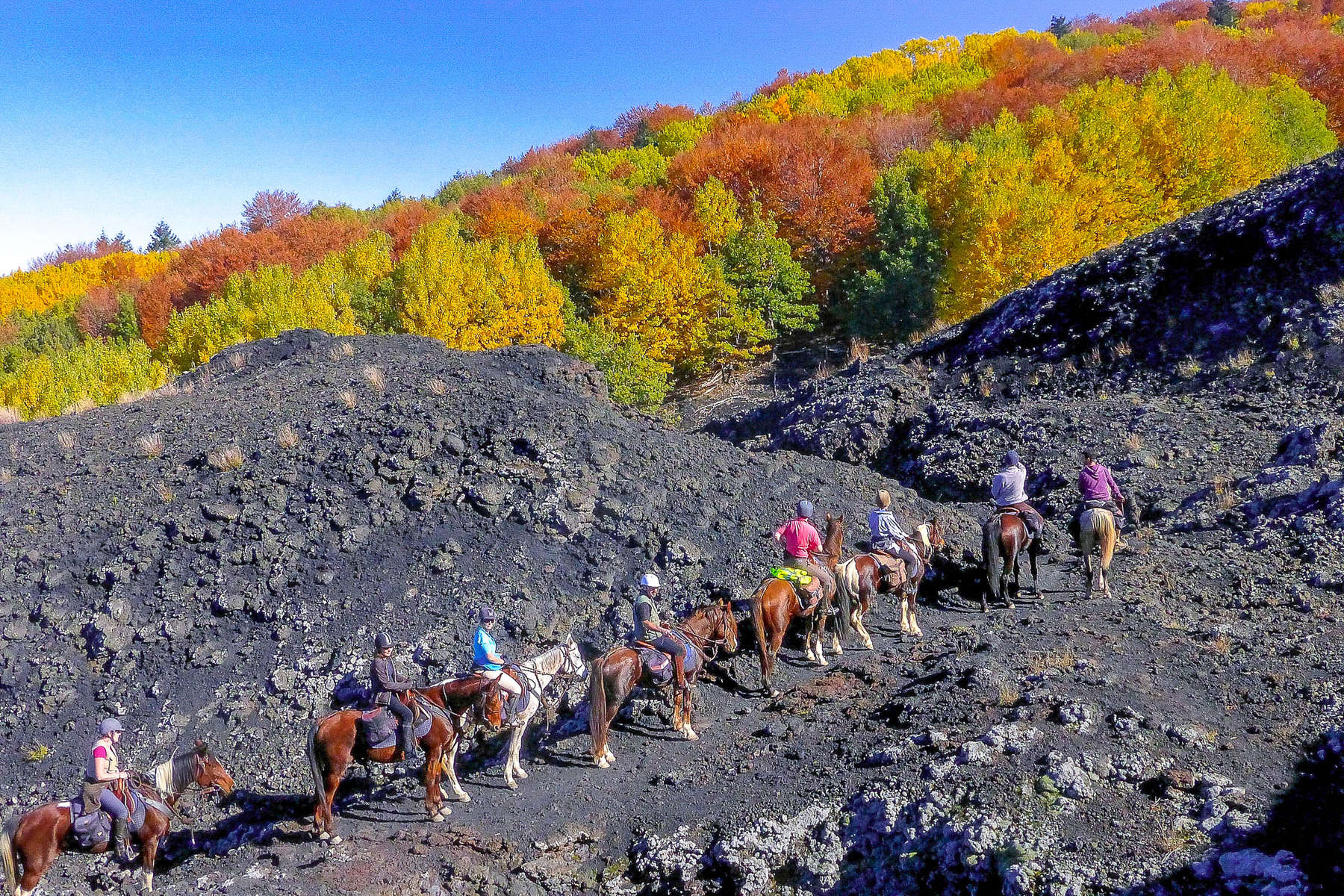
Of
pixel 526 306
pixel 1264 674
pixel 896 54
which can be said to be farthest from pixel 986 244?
pixel 896 54

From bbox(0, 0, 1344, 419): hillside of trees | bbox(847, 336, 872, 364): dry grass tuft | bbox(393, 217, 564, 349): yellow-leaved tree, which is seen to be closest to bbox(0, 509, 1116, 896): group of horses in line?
bbox(0, 0, 1344, 419): hillside of trees

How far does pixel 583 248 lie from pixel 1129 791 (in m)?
38.2

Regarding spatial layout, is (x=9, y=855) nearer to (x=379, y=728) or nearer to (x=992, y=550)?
(x=379, y=728)

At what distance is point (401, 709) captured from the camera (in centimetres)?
799

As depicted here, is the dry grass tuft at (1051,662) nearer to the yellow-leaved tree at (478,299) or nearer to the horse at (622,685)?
the horse at (622,685)

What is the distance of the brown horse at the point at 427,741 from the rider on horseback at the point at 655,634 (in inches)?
67.8

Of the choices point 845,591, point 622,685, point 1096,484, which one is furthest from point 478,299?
point 622,685

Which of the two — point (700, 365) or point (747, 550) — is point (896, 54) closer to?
point (700, 365)

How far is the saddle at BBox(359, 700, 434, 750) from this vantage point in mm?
7891

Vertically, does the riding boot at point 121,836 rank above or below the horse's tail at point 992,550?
below

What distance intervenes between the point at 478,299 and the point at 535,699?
84.4 ft

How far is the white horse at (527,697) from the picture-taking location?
8.61 meters

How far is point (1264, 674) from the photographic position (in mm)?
8453

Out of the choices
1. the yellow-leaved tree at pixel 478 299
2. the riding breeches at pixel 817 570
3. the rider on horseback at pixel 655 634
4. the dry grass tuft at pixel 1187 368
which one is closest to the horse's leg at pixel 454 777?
the rider on horseback at pixel 655 634
